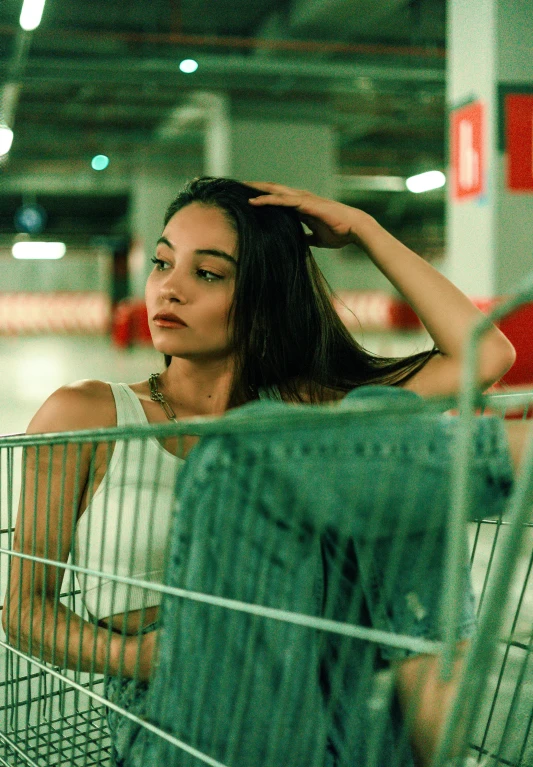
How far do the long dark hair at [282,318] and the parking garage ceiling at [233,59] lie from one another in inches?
242

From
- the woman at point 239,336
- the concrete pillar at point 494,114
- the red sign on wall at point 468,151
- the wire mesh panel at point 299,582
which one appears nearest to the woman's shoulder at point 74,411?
the woman at point 239,336

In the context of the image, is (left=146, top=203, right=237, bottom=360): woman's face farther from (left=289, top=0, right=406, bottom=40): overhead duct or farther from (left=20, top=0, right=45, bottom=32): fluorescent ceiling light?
(left=289, top=0, right=406, bottom=40): overhead duct

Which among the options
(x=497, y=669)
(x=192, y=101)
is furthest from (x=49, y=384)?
(x=497, y=669)

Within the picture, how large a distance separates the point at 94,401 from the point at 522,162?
4.68 meters

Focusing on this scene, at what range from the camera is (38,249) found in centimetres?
3053

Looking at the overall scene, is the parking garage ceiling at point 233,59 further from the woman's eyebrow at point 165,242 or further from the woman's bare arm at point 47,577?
the woman's bare arm at point 47,577

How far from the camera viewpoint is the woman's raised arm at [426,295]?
168 cm

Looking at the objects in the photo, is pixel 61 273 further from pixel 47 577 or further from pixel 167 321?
pixel 47 577

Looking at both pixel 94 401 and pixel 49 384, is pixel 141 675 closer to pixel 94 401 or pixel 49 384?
pixel 94 401

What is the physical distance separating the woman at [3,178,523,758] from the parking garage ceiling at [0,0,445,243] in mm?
6151

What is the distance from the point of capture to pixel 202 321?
168cm

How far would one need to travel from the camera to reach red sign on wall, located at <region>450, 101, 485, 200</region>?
5.68 m

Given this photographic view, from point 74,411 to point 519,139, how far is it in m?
4.71

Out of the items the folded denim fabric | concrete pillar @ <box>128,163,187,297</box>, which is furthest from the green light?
the folded denim fabric
